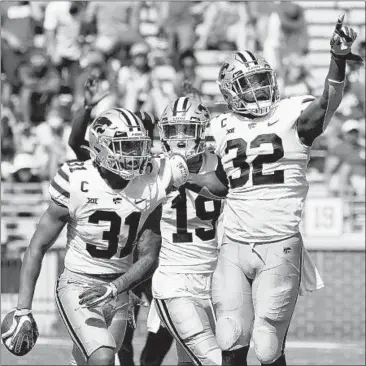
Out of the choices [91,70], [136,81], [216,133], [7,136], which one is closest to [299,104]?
[216,133]

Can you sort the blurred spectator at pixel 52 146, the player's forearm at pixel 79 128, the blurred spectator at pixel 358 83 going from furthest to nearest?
the blurred spectator at pixel 52 146 < the blurred spectator at pixel 358 83 < the player's forearm at pixel 79 128

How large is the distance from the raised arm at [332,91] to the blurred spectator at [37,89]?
842cm

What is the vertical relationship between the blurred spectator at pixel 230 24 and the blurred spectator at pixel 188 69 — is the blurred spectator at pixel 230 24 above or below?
above

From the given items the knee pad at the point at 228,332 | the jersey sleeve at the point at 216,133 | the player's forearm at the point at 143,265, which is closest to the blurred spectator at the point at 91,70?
the jersey sleeve at the point at 216,133

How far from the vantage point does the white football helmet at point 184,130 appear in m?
7.31

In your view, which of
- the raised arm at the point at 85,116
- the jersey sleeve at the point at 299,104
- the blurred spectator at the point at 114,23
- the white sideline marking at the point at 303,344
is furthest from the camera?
the blurred spectator at the point at 114,23

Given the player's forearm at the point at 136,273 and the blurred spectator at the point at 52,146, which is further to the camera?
the blurred spectator at the point at 52,146

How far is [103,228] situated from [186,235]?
875 mm

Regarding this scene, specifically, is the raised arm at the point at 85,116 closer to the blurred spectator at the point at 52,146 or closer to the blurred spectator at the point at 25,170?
the blurred spectator at the point at 52,146

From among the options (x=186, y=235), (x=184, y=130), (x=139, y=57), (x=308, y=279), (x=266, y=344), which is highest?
(x=139, y=57)

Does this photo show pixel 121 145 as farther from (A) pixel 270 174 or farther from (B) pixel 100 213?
(A) pixel 270 174

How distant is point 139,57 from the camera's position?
14.2 metres

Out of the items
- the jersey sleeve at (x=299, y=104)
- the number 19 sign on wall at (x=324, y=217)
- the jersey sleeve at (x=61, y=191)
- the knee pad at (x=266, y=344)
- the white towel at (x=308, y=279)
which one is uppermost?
the jersey sleeve at (x=299, y=104)

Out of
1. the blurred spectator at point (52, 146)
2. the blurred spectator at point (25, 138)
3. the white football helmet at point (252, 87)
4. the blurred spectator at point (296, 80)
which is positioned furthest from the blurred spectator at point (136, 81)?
the white football helmet at point (252, 87)
